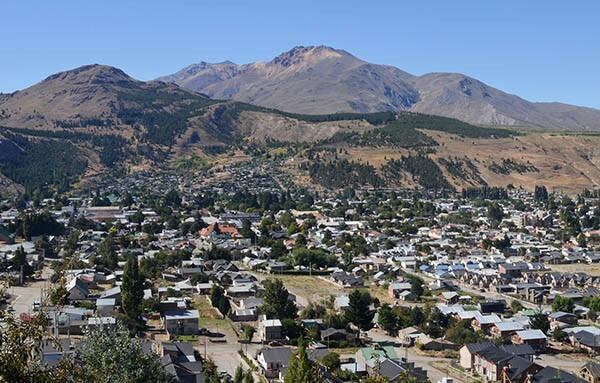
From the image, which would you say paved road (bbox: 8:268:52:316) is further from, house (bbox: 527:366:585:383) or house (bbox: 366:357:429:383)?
house (bbox: 527:366:585:383)

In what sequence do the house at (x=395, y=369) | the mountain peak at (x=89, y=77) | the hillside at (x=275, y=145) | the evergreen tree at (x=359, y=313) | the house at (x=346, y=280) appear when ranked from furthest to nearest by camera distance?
1. the mountain peak at (x=89, y=77)
2. the hillside at (x=275, y=145)
3. the house at (x=346, y=280)
4. the evergreen tree at (x=359, y=313)
5. the house at (x=395, y=369)

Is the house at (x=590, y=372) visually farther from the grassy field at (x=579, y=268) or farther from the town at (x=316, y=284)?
the grassy field at (x=579, y=268)

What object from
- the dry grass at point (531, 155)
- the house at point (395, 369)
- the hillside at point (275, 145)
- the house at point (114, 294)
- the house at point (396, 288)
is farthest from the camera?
the dry grass at point (531, 155)

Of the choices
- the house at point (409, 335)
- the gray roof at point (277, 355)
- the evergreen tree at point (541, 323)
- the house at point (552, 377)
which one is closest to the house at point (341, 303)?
the house at point (409, 335)

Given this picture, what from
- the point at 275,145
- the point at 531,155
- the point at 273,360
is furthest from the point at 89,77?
the point at 273,360

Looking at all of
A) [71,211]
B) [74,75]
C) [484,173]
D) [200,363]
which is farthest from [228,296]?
[74,75]

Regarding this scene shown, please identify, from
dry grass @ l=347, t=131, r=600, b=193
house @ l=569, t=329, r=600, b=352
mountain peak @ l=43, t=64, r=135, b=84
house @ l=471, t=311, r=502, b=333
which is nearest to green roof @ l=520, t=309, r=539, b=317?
house @ l=471, t=311, r=502, b=333

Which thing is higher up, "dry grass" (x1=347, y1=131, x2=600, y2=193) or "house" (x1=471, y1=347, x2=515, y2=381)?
"dry grass" (x1=347, y1=131, x2=600, y2=193)

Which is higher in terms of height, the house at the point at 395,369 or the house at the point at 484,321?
the house at the point at 395,369
